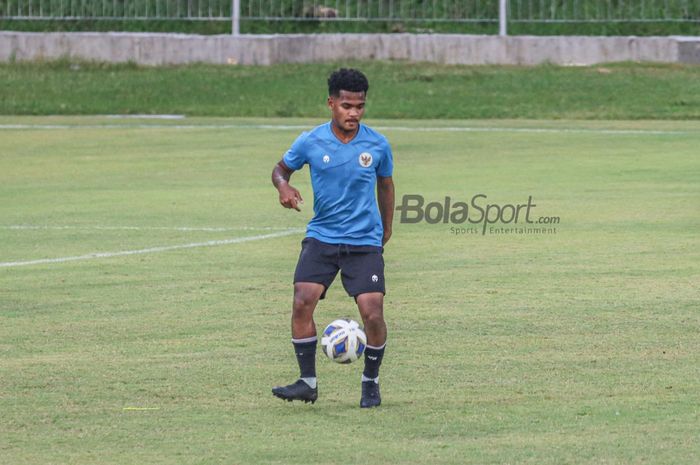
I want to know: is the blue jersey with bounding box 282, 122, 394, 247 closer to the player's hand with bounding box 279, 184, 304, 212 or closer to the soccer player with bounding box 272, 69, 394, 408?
the soccer player with bounding box 272, 69, 394, 408

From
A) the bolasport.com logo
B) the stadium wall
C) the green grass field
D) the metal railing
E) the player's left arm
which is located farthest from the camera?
the metal railing

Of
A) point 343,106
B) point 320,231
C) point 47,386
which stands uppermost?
point 343,106

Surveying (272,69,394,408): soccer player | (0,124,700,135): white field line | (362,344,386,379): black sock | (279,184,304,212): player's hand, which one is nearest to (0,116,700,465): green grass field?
(362,344,386,379): black sock

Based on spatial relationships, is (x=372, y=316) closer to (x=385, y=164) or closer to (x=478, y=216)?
(x=385, y=164)

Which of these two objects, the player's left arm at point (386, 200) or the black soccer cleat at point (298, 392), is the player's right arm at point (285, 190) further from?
the black soccer cleat at point (298, 392)

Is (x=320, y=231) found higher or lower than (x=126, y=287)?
higher

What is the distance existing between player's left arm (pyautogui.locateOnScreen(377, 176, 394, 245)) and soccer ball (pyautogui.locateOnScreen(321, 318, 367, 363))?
520mm

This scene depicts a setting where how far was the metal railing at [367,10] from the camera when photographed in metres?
32.9

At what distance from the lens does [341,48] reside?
3356cm

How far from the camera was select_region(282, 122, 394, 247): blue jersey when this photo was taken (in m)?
8.79

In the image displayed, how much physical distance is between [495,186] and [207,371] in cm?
1013

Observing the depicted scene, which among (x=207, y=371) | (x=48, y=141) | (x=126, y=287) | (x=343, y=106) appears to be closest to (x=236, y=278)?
(x=126, y=287)

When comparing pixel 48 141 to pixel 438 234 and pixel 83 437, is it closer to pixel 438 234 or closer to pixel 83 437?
pixel 438 234

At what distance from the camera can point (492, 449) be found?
25.0 feet
